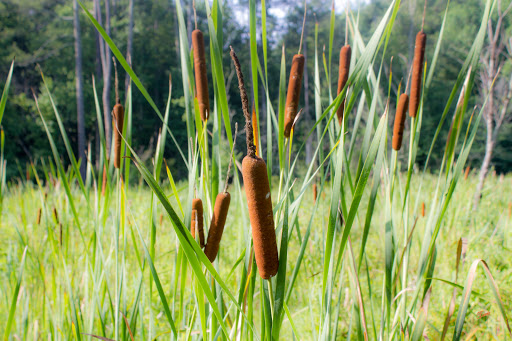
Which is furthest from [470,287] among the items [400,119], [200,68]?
[200,68]

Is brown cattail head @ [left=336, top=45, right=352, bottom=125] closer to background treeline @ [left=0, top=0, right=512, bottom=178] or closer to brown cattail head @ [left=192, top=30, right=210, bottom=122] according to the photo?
brown cattail head @ [left=192, top=30, right=210, bottom=122]

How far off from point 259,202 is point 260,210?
12 millimetres

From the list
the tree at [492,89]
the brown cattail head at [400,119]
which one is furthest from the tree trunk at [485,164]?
the brown cattail head at [400,119]

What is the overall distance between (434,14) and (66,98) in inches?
935

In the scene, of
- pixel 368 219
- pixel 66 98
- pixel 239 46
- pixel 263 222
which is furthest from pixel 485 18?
pixel 239 46

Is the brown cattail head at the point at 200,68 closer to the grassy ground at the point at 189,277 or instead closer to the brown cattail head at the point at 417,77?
the grassy ground at the point at 189,277

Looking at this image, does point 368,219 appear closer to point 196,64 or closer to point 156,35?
point 196,64

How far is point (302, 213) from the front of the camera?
4191mm

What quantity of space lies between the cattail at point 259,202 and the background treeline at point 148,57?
49.9ft

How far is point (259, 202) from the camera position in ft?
1.33

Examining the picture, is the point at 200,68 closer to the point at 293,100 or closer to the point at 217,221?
the point at 293,100

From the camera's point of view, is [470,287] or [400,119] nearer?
[470,287]

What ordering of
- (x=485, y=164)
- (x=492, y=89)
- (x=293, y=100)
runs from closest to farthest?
(x=293, y=100) < (x=492, y=89) < (x=485, y=164)

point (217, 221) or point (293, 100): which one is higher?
point (293, 100)
